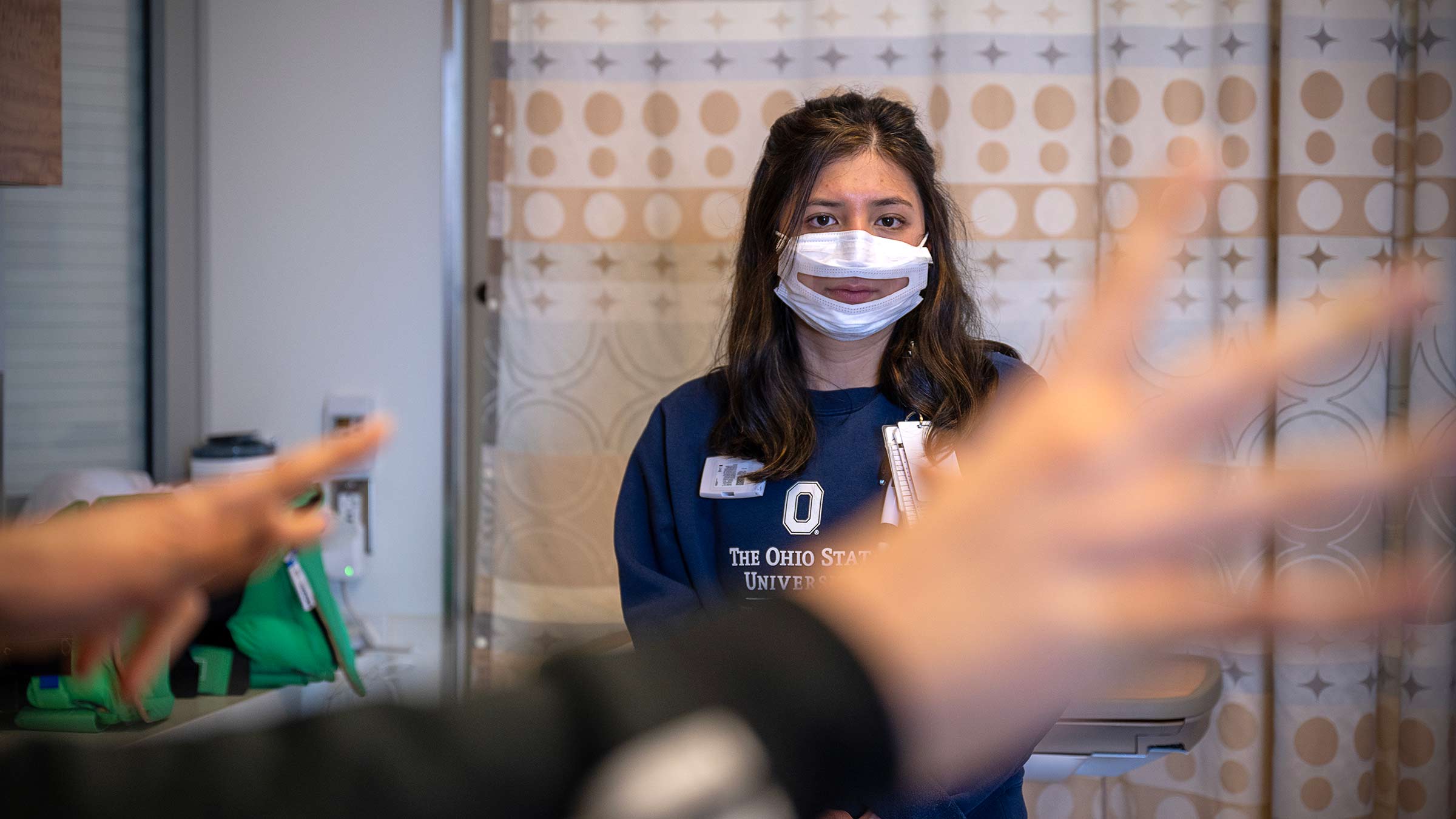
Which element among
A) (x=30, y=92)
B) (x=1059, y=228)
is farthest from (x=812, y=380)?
(x=30, y=92)

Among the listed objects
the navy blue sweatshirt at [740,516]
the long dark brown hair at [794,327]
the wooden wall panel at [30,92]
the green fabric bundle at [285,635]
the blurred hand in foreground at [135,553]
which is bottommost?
the green fabric bundle at [285,635]

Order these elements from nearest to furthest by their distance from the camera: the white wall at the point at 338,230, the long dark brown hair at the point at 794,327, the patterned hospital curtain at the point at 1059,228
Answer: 1. the long dark brown hair at the point at 794,327
2. the patterned hospital curtain at the point at 1059,228
3. the white wall at the point at 338,230

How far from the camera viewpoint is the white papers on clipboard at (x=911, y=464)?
1369mm

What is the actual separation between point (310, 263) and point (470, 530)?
2.57 feet

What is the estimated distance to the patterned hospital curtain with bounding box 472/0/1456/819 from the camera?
1875 mm

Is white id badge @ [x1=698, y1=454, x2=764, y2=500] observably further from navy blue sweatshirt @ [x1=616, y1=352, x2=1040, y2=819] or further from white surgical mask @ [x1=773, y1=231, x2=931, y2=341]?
white surgical mask @ [x1=773, y1=231, x2=931, y2=341]

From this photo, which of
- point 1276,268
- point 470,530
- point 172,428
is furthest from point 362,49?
point 1276,268

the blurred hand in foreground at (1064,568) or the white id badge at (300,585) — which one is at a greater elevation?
the blurred hand in foreground at (1064,568)

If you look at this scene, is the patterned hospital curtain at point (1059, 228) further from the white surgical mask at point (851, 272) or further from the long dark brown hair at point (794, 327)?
the white surgical mask at point (851, 272)

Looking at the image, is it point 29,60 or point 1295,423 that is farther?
point 1295,423

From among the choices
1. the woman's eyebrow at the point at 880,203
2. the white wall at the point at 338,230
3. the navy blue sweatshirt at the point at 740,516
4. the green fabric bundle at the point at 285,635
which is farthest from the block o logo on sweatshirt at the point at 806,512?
the white wall at the point at 338,230

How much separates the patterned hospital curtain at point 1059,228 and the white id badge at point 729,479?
64 cm

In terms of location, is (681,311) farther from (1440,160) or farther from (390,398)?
(1440,160)

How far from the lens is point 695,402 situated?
5.18ft
